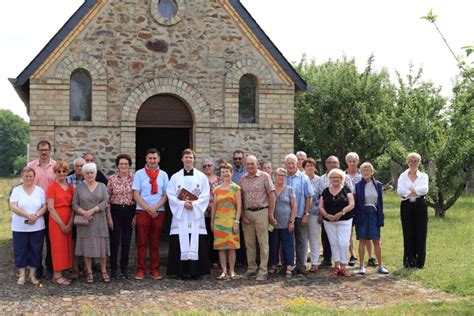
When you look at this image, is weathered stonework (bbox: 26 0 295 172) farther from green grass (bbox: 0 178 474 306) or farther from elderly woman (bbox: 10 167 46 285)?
green grass (bbox: 0 178 474 306)

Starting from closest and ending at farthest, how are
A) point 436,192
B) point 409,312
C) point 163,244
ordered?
point 409,312 < point 163,244 < point 436,192

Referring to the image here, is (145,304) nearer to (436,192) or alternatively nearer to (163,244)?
(163,244)

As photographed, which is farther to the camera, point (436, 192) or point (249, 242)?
point (436, 192)

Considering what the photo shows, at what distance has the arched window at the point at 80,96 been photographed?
12070 mm

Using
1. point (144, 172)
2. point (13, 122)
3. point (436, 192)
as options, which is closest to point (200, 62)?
point (144, 172)

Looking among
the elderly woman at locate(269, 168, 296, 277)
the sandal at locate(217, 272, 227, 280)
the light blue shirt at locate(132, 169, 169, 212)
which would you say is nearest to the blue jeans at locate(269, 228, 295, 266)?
the elderly woman at locate(269, 168, 296, 277)

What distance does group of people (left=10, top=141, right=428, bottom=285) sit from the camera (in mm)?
9695

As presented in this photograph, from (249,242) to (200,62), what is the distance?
3.97 meters

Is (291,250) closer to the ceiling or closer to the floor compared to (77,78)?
closer to the floor

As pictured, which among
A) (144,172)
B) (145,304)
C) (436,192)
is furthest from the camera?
(436,192)

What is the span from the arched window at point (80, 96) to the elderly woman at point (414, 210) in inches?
238

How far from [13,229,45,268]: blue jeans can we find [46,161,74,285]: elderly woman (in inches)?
8.8

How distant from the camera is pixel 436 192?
22891 millimetres

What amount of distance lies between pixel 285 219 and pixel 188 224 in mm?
1607
